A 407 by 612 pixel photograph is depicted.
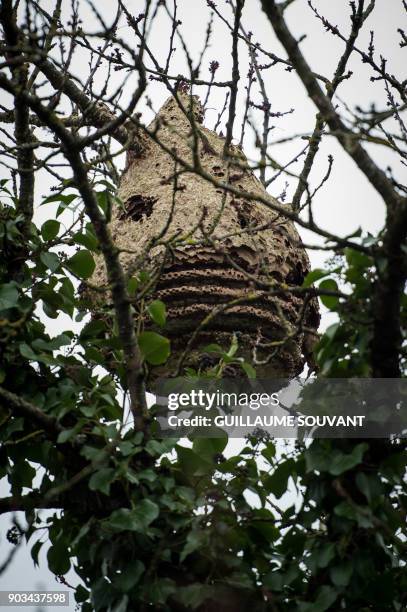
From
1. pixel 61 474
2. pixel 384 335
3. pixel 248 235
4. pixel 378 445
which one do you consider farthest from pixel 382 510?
pixel 248 235

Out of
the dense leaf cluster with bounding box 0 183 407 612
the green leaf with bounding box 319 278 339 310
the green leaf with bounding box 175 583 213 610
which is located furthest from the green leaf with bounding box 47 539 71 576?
the green leaf with bounding box 319 278 339 310

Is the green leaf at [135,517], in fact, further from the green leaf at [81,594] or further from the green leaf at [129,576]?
the green leaf at [81,594]

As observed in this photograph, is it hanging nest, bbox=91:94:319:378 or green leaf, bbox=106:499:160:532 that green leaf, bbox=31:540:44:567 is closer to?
green leaf, bbox=106:499:160:532

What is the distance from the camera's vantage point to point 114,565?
1.62 meters

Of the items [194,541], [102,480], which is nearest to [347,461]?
[194,541]

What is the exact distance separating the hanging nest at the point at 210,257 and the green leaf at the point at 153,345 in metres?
0.12

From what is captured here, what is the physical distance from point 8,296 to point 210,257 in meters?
0.52

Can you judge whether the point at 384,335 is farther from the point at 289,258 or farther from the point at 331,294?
the point at 289,258

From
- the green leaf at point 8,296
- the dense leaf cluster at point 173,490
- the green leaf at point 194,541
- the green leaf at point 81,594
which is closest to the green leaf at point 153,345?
the dense leaf cluster at point 173,490

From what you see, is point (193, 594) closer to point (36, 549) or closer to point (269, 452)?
point (269, 452)

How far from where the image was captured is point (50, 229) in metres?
1.97

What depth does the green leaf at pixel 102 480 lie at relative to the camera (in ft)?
5.15

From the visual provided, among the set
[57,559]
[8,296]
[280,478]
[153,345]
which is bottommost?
[57,559]

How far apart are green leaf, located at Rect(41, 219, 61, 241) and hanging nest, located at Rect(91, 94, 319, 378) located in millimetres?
176
